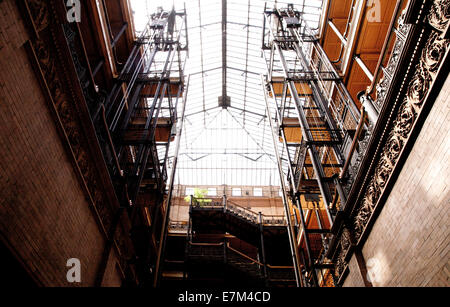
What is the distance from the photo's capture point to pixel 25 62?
4.93m

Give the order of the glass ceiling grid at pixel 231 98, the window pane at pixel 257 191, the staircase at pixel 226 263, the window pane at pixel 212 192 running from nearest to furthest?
the staircase at pixel 226 263, the glass ceiling grid at pixel 231 98, the window pane at pixel 257 191, the window pane at pixel 212 192

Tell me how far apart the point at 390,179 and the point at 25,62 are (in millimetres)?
6768

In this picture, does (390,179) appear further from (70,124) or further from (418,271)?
(70,124)

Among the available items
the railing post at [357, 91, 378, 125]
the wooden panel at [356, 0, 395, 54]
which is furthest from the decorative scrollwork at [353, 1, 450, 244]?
the wooden panel at [356, 0, 395, 54]

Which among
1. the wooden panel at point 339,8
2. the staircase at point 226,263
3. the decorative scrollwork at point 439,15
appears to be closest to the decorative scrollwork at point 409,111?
the decorative scrollwork at point 439,15

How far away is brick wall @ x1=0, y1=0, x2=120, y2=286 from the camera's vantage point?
14.3 feet

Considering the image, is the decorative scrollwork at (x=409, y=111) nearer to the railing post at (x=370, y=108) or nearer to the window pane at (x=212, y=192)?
the railing post at (x=370, y=108)

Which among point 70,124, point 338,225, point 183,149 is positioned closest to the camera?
point 70,124

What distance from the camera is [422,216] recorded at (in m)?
4.80

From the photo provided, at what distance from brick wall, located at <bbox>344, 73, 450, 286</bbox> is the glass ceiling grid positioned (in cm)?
1847

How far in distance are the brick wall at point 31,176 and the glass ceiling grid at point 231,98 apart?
17754 mm

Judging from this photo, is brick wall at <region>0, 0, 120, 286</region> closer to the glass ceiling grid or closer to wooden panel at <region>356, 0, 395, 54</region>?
wooden panel at <region>356, 0, 395, 54</region>

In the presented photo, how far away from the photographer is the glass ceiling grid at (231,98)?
24062 millimetres

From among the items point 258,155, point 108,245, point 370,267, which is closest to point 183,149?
point 258,155
